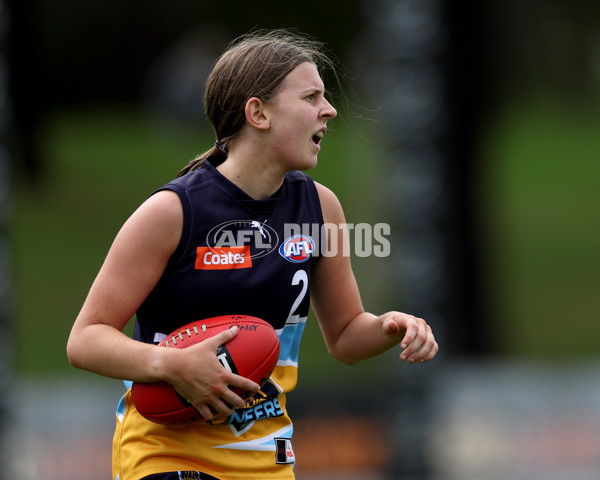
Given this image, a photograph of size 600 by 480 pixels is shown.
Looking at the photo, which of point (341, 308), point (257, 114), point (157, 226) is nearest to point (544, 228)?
point (341, 308)

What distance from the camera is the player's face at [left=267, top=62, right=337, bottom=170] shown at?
10.3 ft

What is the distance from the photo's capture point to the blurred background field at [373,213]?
8.50 meters

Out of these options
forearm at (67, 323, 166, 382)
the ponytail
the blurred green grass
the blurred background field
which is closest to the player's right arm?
forearm at (67, 323, 166, 382)

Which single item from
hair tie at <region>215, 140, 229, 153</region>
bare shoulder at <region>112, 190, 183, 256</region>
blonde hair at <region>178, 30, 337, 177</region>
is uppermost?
blonde hair at <region>178, 30, 337, 177</region>

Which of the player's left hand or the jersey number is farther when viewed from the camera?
the jersey number

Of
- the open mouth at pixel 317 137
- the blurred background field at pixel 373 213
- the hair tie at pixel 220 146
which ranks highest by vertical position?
the blurred background field at pixel 373 213

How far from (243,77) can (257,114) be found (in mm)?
111

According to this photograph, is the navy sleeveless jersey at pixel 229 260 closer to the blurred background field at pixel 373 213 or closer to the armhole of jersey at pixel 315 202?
the armhole of jersey at pixel 315 202

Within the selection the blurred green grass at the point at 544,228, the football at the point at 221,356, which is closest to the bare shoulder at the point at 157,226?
the football at the point at 221,356

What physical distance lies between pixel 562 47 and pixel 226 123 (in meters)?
18.4

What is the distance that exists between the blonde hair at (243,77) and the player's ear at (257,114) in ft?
0.06

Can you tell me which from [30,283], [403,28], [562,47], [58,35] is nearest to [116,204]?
[30,283]

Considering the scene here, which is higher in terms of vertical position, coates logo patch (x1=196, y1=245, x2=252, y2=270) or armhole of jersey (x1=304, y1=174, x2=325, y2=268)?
armhole of jersey (x1=304, y1=174, x2=325, y2=268)

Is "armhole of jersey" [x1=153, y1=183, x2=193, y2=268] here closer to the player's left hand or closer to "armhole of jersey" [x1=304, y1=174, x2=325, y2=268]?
"armhole of jersey" [x1=304, y1=174, x2=325, y2=268]
